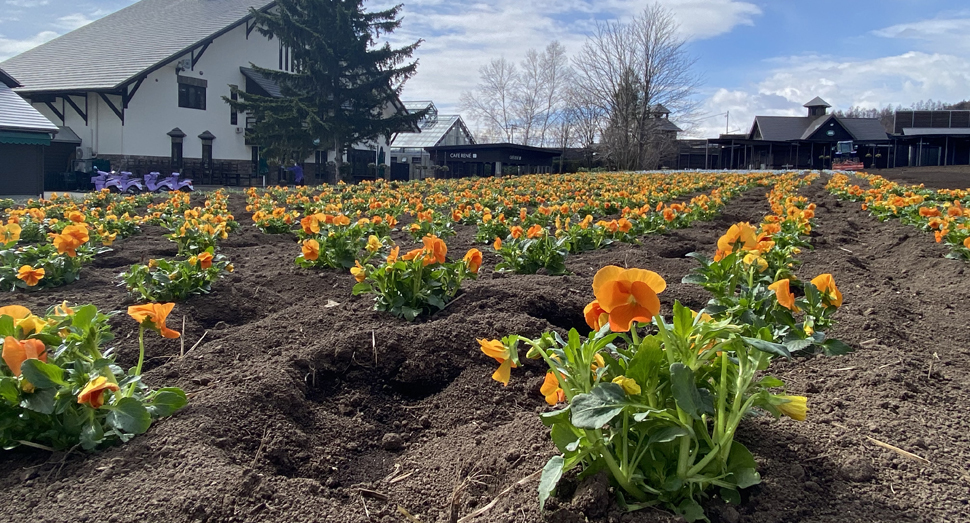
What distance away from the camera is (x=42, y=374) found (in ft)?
6.37

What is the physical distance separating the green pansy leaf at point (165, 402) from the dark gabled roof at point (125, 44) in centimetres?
2858

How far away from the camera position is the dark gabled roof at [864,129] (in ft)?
174

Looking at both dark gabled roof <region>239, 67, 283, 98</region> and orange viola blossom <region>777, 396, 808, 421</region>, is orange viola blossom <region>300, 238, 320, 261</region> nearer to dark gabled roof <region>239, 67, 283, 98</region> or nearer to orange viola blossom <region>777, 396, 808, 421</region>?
orange viola blossom <region>777, 396, 808, 421</region>

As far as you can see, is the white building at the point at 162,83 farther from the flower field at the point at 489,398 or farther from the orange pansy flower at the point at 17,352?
the orange pansy flower at the point at 17,352

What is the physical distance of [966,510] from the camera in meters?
1.58

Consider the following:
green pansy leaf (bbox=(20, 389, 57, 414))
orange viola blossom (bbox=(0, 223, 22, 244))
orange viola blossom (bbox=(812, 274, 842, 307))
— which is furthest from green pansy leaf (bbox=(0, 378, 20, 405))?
orange viola blossom (bbox=(0, 223, 22, 244))

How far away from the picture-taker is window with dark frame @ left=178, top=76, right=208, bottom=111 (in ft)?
99.3

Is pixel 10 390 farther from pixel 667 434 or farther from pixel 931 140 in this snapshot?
pixel 931 140

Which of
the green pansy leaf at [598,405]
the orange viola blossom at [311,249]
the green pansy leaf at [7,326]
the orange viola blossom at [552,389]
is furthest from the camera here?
the orange viola blossom at [311,249]

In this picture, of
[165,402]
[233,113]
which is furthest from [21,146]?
[165,402]

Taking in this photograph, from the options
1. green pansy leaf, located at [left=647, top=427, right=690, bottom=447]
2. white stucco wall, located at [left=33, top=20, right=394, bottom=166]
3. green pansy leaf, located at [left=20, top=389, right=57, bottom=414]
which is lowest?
green pansy leaf, located at [left=20, top=389, right=57, bottom=414]

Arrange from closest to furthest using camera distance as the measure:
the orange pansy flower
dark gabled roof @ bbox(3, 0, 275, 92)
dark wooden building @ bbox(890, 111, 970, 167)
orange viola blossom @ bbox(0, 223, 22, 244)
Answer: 1. the orange pansy flower
2. orange viola blossom @ bbox(0, 223, 22, 244)
3. dark gabled roof @ bbox(3, 0, 275, 92)
4. dark wooden building @ bbox(890, 111, 970, 167)

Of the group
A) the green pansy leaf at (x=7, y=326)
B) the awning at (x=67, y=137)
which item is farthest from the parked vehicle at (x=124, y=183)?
the green pansy leaf at (x=7, y=326)

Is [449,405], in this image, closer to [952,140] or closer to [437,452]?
[437,452]
